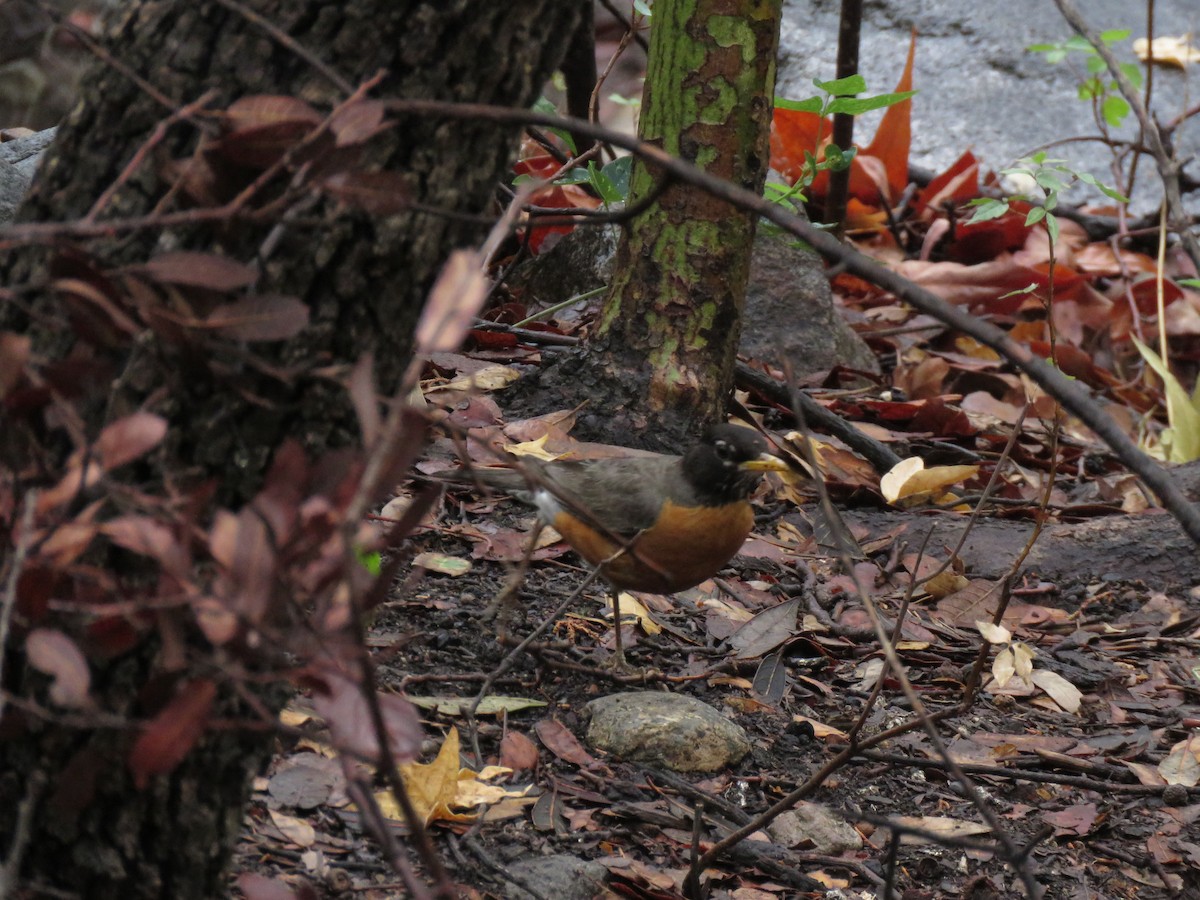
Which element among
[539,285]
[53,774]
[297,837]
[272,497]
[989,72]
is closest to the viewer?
[272,497]

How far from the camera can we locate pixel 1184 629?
442 centimetres

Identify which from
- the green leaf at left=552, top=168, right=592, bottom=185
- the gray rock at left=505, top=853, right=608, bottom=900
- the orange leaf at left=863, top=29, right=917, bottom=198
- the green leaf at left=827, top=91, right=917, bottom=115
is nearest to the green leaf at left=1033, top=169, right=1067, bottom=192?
the green leaf at left=827, top=91, right=917, bottom=115

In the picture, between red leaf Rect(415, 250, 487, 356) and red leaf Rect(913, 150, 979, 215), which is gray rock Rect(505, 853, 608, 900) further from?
red leaf Rect(913, 150, 979, 215)

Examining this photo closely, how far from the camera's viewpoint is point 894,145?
26.8ft

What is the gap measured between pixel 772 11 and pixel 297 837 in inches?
122

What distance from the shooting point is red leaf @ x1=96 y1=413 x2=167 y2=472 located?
1.32m

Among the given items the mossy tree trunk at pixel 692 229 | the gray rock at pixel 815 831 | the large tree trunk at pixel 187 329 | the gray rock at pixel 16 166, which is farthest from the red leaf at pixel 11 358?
the mossy tree trunk at pixel 692 229

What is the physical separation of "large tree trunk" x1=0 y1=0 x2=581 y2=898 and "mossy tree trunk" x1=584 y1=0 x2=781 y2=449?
2.65 meters

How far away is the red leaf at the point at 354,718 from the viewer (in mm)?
1333

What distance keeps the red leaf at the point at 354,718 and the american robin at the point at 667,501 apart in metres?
2.43

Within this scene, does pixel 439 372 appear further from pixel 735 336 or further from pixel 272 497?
pixel 272 497

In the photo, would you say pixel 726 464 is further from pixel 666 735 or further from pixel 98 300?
pixel 98 300

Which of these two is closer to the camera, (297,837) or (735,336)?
(297,837)

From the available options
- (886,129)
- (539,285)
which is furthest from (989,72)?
(539,285)
